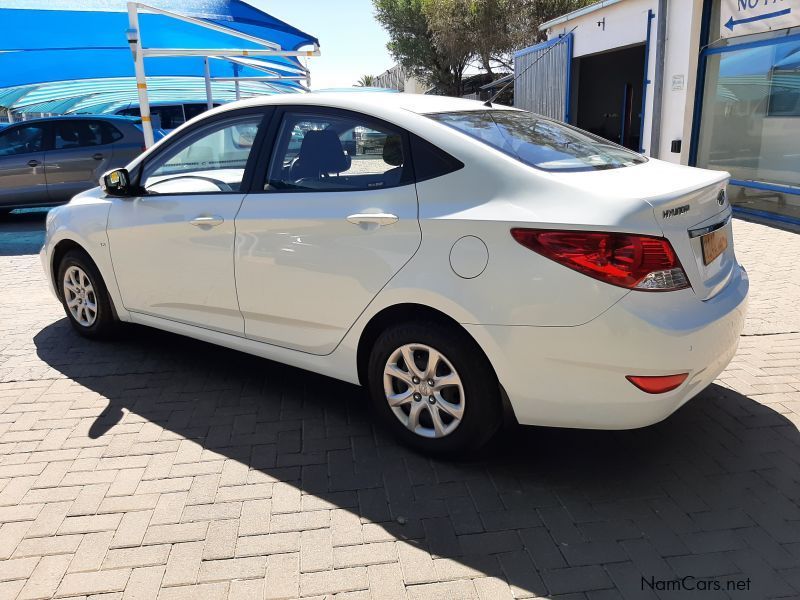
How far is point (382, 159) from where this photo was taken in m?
3.24

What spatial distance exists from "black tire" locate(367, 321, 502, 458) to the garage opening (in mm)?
14495

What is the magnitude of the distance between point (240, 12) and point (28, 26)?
3.02 meters

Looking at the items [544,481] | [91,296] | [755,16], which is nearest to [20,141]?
[91,296]

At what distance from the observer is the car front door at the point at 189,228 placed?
372 centimetres

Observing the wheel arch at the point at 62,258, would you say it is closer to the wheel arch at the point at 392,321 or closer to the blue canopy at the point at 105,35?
the wheel arch at the point at 392,321

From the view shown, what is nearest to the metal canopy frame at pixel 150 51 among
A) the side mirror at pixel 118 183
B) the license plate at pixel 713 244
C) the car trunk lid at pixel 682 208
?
the side mirror at pixel 118 183

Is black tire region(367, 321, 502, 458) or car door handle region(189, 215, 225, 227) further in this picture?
car door handle region(189, 215, 225, 227)

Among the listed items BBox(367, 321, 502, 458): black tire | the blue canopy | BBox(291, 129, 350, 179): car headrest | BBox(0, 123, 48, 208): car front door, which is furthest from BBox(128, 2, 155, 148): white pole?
BBox(367, 321, 502, 458): black tire

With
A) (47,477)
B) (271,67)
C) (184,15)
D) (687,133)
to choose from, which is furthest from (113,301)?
(271,67)

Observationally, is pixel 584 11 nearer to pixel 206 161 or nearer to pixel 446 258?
pixel 206 161

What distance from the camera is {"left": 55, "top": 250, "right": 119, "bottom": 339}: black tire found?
4.64 m

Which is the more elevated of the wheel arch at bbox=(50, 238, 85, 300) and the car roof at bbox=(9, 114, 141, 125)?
the car roof at bbox=(9, 114, 141, 125)

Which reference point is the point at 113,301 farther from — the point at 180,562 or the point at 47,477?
the point at 180,562

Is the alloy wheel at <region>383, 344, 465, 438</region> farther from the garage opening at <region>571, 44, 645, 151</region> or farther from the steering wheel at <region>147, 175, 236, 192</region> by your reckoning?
the garage opening at <region>571, 44, 645, 151</region>
